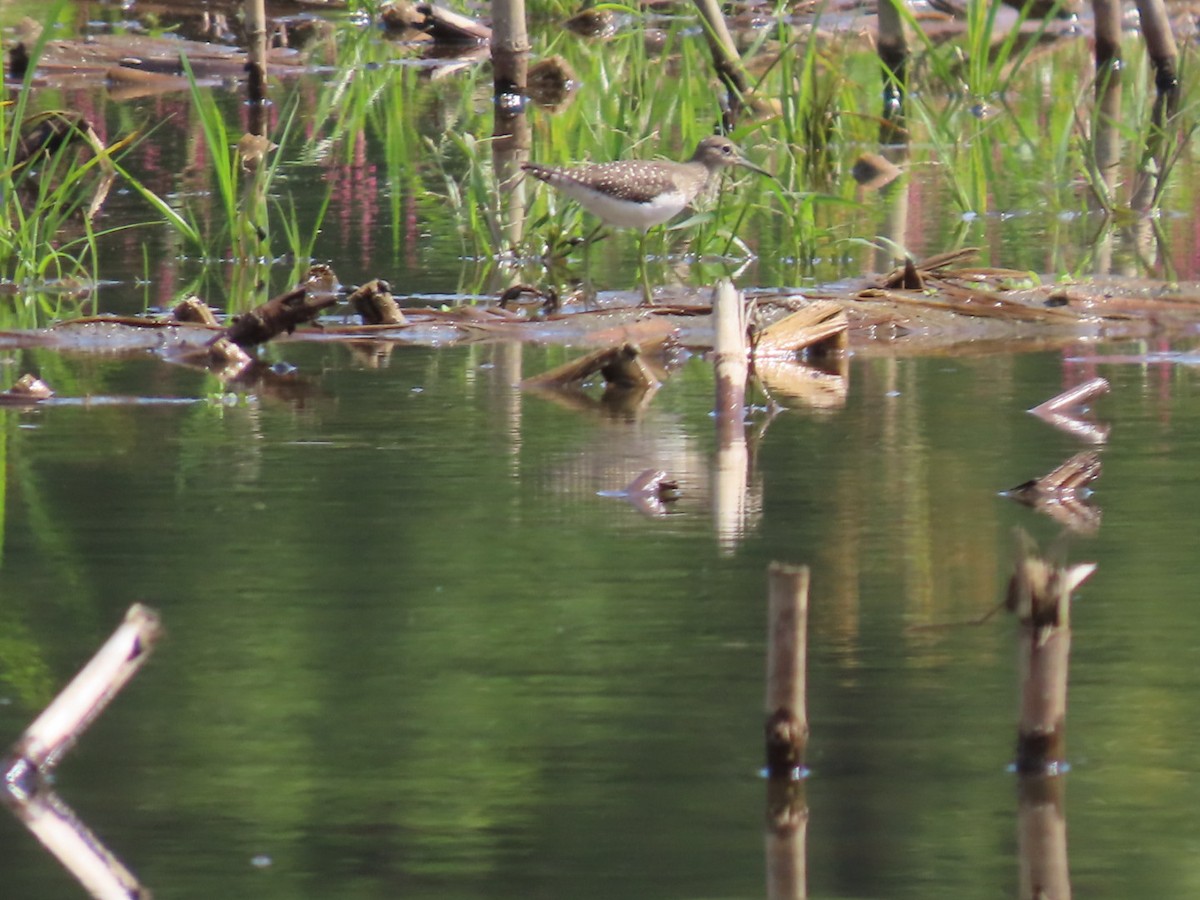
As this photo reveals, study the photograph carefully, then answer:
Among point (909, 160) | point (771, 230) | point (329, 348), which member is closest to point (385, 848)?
point (329, 348)

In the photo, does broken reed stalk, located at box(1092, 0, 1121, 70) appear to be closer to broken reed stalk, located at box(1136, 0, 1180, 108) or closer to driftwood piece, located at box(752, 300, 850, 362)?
broken reed stalk, located at box(1136, 0, 1180, 108)

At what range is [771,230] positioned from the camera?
1132cm

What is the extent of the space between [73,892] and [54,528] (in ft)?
7.53

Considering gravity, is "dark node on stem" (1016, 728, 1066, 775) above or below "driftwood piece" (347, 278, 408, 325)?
above

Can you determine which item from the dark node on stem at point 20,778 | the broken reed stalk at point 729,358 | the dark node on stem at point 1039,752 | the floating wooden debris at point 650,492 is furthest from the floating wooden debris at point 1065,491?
the dark node on stem at point 20,778

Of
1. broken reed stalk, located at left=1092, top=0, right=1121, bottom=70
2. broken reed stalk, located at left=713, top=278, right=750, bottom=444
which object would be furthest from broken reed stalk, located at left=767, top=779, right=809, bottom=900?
broken reed stalk, located at left=1092, top=0, right=1121, bottom=70

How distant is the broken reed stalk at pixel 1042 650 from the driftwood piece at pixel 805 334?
13.5 feet

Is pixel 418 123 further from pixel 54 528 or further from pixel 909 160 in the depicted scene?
pixel 54 528

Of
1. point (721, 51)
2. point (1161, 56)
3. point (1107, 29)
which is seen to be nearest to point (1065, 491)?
point (721, 51)

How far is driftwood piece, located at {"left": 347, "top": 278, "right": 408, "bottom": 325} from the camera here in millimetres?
8664

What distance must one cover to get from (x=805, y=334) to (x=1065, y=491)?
2.28m

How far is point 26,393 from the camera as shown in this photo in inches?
294

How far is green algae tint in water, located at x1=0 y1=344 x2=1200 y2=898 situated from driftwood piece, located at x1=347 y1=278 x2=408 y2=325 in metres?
A: 1.37

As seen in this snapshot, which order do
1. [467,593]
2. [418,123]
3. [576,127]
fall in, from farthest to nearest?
[418,123]
[576,127]
[467,593]
